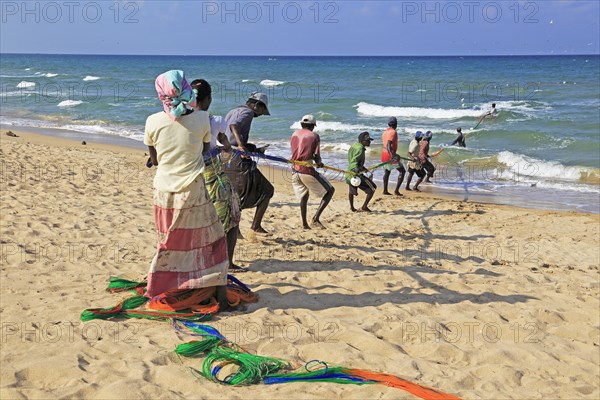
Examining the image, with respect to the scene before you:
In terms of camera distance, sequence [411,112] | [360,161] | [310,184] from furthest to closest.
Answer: [411,112] < [360,161] < [310,184]

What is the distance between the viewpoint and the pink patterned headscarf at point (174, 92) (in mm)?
4125

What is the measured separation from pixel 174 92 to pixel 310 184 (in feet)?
12.1

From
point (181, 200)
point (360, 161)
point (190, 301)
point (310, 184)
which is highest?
point (360, 161)

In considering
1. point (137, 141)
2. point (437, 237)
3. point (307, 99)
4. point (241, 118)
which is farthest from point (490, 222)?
point (307, 99)

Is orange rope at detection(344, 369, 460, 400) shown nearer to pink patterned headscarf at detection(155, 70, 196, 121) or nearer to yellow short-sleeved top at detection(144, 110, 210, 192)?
yellow short-sleeved top at detection(144, 110, 210, 192)

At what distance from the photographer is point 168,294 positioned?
15.1 ft

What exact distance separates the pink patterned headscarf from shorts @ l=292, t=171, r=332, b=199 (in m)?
3.53

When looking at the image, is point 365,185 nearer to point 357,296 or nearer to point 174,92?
point 357,296

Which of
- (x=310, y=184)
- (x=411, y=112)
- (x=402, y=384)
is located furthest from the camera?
(x=411, y=112)

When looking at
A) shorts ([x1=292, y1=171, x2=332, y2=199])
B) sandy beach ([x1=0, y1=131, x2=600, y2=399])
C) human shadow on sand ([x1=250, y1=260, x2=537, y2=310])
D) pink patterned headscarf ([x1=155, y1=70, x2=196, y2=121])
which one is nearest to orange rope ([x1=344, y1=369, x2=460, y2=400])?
sandy beach ([x1=0, y1=131, x2=600, y2=399])

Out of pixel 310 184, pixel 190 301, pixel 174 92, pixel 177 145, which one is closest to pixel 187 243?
pixel 190 301

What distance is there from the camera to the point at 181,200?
4.33 meters

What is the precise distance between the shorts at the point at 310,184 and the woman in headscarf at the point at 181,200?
124 inches

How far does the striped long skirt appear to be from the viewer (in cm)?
437
